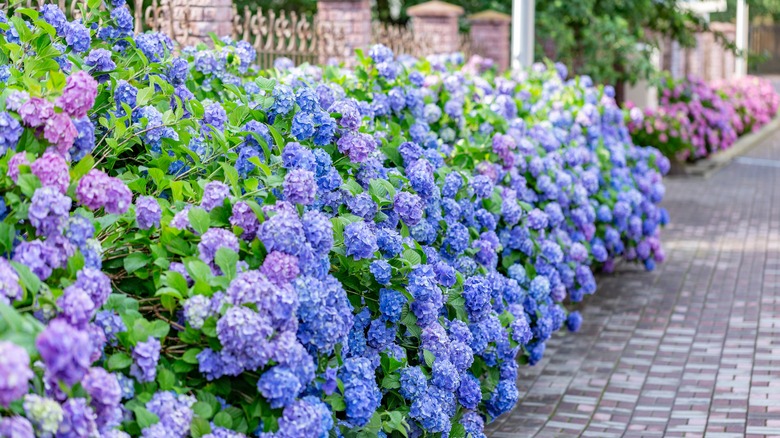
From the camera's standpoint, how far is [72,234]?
9.18 feet

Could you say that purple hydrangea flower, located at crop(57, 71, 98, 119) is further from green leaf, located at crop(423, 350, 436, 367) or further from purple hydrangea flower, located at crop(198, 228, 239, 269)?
green leaf, located at crop(423, 350, 436, 367)

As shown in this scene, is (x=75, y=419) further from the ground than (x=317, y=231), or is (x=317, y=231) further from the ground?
(x=317, y=231)

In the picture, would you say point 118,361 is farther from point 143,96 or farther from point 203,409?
point 143,96

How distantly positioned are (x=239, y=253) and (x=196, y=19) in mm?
3905

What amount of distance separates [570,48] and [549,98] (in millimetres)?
6953

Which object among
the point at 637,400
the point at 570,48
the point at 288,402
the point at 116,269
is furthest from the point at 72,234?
the point at 570,48

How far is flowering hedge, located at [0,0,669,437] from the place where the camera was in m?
2.75

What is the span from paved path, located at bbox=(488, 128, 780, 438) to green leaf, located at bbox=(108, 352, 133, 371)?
2501 millimetres

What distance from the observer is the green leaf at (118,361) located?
2.78 m

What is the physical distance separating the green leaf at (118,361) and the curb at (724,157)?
14209 mm

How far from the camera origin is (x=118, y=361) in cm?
279

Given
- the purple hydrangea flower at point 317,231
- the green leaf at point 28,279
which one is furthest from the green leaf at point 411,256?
the green leaf at point 28,279

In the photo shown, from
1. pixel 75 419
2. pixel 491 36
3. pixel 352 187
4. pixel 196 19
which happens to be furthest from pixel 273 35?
pixel 75 419

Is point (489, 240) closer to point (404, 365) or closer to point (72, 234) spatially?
point (404, 365)
